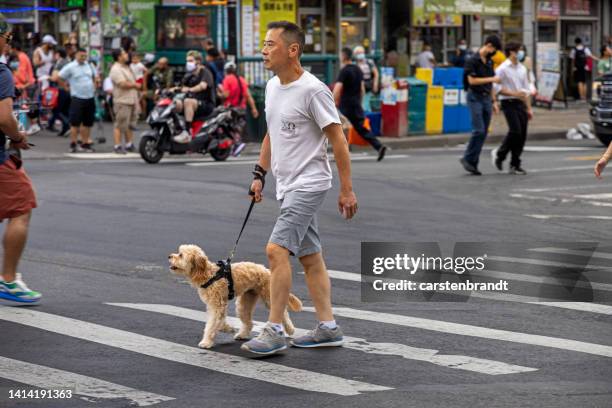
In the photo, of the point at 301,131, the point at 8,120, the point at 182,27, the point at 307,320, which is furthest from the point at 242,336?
the point at 182,27

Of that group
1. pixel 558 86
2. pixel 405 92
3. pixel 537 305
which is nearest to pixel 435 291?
pixel 537 305

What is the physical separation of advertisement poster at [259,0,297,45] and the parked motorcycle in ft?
21.9

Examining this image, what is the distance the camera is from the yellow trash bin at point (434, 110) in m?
27.7

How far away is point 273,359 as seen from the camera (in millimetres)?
7418

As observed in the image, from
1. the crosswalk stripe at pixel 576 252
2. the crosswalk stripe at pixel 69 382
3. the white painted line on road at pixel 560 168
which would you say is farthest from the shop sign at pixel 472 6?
the crosswalk stripe at pixel 69 382

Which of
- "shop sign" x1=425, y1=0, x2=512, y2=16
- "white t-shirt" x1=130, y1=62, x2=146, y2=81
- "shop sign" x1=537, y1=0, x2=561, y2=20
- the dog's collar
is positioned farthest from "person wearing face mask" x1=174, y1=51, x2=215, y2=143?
"shop sign" x1=537, y1=0, x2=561, y2=20

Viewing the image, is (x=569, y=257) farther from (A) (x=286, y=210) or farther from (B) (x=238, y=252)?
(A) (x=286, y=210)

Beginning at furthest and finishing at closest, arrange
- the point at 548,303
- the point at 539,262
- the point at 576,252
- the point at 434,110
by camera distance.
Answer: the point at 434,110 < the point at 576,252 < the point at 539,262 < the point at 548,303

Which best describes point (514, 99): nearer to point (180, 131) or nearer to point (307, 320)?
point (180, 131)

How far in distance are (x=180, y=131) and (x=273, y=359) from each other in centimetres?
1473

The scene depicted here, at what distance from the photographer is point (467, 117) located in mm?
28547

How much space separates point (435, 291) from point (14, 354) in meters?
3.54

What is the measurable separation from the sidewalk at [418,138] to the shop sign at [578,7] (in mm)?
8051

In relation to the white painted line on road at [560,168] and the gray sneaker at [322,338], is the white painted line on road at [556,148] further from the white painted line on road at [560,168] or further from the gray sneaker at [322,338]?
the gray sneaker at [322,338]
